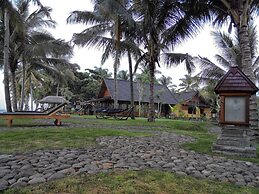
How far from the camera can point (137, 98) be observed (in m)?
32.9

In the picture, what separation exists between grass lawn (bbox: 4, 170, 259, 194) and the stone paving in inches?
9.9

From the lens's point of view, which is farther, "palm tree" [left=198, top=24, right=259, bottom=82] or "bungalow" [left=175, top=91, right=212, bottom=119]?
"bungalow" [left=175, top=91, right=212, bottom=119]

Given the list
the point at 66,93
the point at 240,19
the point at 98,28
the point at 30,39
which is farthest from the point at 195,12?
the point at 66,93

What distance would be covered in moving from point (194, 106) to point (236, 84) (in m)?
29.8

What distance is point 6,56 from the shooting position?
46.2 feet

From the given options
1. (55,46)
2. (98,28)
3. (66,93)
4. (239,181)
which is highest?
(98,28)

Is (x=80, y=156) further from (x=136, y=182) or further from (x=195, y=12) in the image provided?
(x=195, y=12)

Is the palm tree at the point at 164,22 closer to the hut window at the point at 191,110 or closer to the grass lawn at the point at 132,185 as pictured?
the grass lawn at the point at 132,185

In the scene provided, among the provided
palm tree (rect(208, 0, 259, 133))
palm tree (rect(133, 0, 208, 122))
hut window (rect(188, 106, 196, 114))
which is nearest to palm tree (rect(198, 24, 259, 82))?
palm tree (rect(133, 0, 208, 122))

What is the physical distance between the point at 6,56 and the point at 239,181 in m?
13.7

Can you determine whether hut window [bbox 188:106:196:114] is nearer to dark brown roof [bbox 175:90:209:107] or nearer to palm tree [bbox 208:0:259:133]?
dark brown roof [bbox 175:90:209:107]

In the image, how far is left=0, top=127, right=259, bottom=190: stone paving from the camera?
3588mm

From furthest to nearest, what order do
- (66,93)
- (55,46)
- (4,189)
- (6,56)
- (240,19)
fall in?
1. (66,93)
2. (55,46)
3. (6,56)
4. (240,19)
5. (4,189)

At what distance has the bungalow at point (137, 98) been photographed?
30.5 metres
